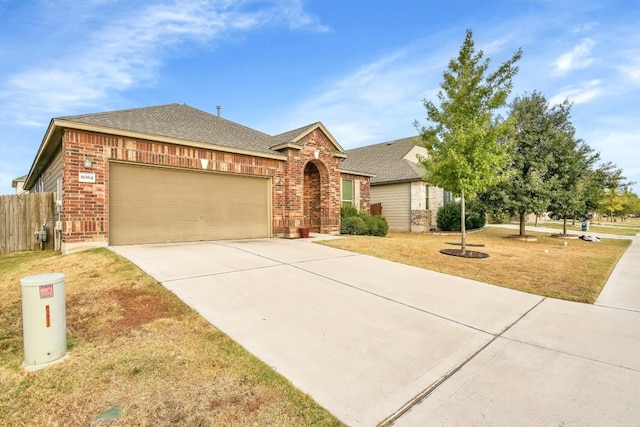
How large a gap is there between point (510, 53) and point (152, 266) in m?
12.5

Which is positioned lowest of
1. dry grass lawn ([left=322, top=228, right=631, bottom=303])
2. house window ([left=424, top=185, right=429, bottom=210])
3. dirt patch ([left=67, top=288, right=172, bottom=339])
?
dry grass lawn ([left=322, top=228, right=631, bottom=303])

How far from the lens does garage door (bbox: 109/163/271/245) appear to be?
31.0ft

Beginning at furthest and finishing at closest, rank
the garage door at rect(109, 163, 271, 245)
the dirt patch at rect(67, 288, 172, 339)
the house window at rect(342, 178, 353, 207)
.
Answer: the house window at rect(342, 178, 353, 207) → the garage door at rect(109, 163, 271, 245) → the dirt patch at rect(67, 288, 172, 339)

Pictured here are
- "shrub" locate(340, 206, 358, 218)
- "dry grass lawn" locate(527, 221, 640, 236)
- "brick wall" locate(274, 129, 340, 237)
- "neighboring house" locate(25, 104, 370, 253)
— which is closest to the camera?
"neighboring house" locate(25, 104, 370, 253)

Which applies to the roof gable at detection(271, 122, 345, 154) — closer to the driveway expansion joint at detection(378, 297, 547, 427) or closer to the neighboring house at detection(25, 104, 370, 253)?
the neighboring house at detection(25, 104, 370, 253)

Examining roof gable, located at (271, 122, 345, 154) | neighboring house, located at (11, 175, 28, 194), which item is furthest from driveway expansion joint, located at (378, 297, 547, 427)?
neighboring house, located at (11, 175, 28, 194)

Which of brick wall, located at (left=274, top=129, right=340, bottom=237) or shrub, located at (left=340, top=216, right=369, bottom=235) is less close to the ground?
brick wall, located at (left=274, top=129, right=340, bottom=237)

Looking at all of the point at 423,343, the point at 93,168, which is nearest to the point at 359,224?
the point at 93,168

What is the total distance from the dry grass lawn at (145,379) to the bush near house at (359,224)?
11457mm

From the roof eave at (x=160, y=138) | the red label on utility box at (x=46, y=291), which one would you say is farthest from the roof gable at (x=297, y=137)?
the red label on utility box at (x=46, y=291)

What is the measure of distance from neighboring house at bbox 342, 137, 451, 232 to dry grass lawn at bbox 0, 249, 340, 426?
51.5ft

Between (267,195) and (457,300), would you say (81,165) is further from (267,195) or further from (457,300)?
(457,300)

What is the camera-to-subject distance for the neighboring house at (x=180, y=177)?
28.5ft

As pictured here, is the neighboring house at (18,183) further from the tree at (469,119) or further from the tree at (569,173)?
the tree at (569,173)
